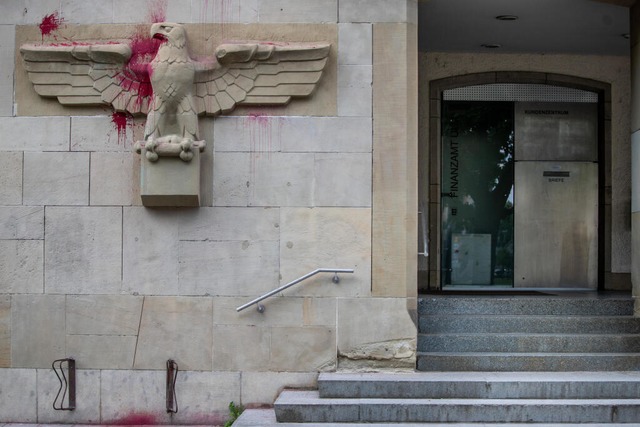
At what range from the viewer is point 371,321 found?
830 centimetres

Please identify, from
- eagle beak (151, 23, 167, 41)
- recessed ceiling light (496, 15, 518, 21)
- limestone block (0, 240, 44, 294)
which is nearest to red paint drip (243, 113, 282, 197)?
eagle beak (151, 23, 167, 41)

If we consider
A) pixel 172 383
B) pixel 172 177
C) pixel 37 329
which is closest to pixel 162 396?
pixel 172 383

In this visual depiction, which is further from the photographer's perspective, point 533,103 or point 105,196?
point 533,103

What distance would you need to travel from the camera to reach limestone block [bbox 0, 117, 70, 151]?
8469 millimetres

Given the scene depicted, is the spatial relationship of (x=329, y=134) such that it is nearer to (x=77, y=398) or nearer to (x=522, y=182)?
(x=77, y=398)

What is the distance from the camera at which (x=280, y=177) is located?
8.37m

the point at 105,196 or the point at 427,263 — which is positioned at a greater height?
the point at 105,196

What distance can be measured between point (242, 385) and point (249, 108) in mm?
2556

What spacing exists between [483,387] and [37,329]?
4114 mm

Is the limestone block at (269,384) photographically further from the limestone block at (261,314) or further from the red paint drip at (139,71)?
the red paint drip at (139,71)

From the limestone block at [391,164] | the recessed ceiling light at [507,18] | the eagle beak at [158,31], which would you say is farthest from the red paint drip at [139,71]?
the recessed ceiling light at [507,18]

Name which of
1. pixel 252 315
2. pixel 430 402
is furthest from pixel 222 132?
pixel 430 402

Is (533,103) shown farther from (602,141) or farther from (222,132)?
(222,132)

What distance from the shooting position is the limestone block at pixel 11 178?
8.48 meters
